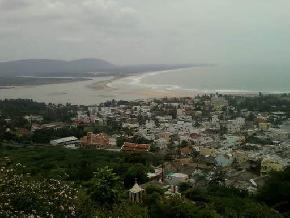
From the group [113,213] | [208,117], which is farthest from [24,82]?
[113,213]

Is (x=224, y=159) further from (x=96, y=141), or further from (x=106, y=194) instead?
(x=106, y=194)

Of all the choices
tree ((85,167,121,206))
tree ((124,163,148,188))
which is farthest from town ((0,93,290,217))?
tree ((85,167,121,206))

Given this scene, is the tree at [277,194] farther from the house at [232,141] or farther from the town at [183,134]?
the house at [232,141]

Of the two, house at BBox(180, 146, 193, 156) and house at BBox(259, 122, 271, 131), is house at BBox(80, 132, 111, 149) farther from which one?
house at BBox(259, 122, 271, 131)

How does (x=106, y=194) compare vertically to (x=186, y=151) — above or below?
above

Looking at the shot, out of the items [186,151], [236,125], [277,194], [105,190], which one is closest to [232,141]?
[186,151]

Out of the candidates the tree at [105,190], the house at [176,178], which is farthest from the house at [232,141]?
the tree at [105,190]

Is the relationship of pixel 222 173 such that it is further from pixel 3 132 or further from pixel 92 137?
pixel 3 132
